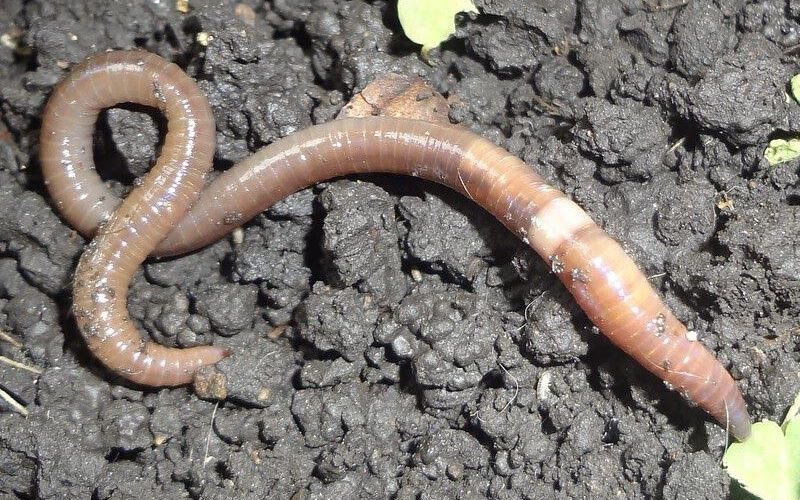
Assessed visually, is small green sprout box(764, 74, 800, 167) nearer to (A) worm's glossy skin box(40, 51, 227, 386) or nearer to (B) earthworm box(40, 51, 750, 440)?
(B) earthworm box(40, 51, 750, 440)

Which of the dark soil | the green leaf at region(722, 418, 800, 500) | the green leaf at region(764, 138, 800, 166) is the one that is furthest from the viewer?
the green leaf at region(764, 138, 800, 166)

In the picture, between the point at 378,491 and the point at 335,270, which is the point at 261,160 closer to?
the point at 335,270

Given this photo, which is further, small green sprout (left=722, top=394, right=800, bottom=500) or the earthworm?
the earthworm

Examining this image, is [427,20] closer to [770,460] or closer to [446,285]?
[446,285]

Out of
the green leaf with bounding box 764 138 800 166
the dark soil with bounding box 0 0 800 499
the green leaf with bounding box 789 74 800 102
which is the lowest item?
the dark soil with bounding box 0 0 800 499

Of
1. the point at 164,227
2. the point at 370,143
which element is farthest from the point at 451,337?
the point at 164,227

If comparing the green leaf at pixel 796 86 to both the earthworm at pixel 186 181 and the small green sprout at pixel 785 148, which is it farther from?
the earthworm at pixel 186 181

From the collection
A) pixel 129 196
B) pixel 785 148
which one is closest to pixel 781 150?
pixel 785 148

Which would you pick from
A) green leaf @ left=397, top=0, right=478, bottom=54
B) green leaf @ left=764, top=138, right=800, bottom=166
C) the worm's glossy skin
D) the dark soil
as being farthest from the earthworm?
green leaf @ left=764, top=138, right=800, bottom=166
